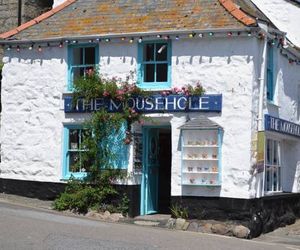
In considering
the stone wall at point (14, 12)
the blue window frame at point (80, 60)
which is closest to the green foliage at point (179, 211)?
the blue window frame at point (80, 60)

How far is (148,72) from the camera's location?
16.8m

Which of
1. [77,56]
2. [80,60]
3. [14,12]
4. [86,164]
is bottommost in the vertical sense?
[86,164]

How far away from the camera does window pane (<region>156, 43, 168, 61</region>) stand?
16.6 metres

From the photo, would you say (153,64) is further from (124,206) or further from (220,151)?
(124,206)

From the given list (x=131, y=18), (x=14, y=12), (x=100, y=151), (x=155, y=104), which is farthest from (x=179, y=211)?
(x=14, y=12)

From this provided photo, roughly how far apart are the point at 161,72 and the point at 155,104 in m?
0.95

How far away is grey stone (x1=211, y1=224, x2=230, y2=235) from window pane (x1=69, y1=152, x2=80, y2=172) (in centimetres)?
400

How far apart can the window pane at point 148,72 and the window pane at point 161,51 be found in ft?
0.93

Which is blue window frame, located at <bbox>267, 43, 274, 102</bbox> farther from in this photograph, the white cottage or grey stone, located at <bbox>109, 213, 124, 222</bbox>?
grey stone, located at <bbox>109, 213, 124, 222</bbox>

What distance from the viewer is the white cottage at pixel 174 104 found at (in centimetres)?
1562

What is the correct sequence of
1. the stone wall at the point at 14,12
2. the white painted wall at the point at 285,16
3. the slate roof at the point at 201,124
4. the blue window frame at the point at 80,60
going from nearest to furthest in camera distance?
the slate roof at the point at 201,124
the blue window frame at the point at 80,60
the white painted wall at the point at 285,16
the stone wall at the point at 14,12

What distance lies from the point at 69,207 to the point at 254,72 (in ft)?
18.6

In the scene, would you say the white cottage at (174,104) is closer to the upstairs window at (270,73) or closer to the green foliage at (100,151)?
the upstairs window at (270,73)

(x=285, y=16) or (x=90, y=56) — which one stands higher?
(x=285, y=16)
